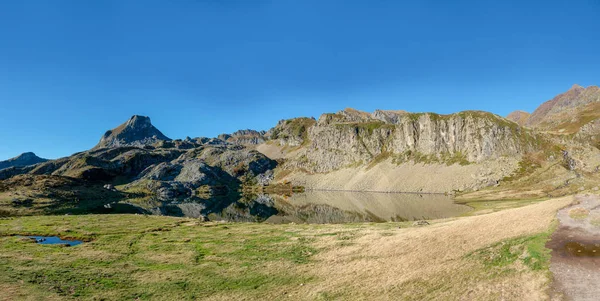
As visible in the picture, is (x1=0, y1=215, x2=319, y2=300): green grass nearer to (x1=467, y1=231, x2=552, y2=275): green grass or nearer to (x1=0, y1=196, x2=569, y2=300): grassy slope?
(x1=0, y1=196, x2=569, y2=300): grassy slope

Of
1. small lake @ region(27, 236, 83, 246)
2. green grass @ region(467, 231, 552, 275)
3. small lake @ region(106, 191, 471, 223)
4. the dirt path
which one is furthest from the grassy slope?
small lake @ region(106, 191, 471, 223)

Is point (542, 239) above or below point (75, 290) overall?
above

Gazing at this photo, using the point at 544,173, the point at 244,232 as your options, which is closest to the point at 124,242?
the point at 244,232

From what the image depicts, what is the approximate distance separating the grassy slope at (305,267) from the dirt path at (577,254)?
3.80 ft

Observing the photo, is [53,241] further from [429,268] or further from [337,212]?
[337,212]

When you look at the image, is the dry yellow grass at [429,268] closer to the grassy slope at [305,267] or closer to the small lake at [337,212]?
the grassy slope at [305,267]

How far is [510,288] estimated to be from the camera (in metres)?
21.8

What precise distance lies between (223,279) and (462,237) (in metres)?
27.8

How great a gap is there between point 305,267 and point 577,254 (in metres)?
24.6

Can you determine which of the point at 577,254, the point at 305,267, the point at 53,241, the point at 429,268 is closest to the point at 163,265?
the point at 305,267

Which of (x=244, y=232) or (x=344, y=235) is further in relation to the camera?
(x=244, y=232)

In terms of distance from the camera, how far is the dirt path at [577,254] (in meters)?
19.9

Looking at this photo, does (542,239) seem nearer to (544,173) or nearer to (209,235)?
(209,235)

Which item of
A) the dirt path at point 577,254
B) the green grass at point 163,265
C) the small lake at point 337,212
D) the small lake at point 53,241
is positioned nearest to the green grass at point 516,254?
the dirt path at point 577,254
